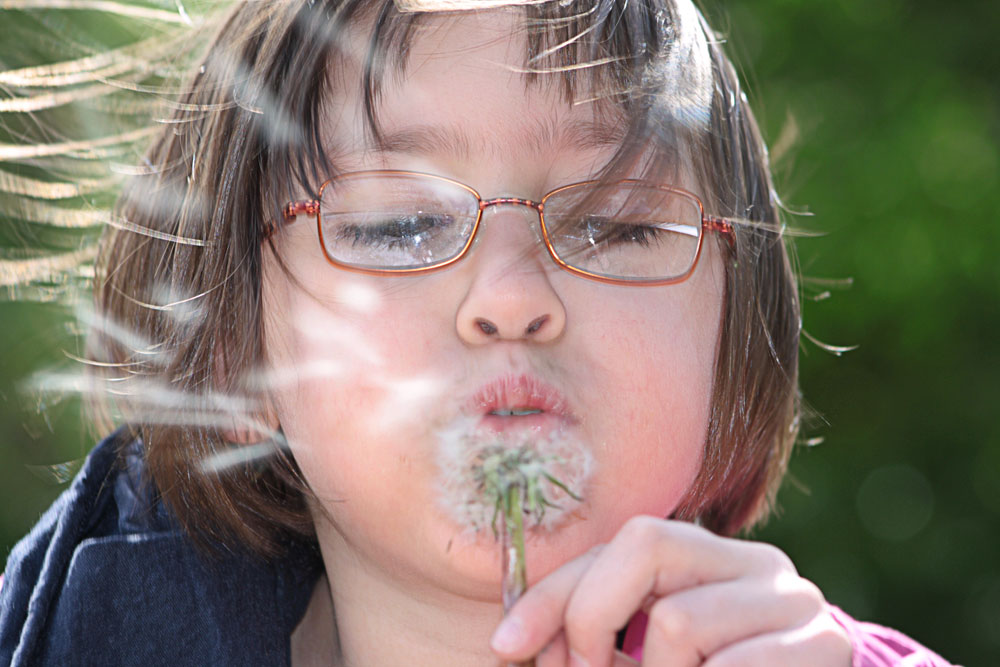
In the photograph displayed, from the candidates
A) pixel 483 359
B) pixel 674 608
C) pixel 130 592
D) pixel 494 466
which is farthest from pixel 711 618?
pixel 130 592

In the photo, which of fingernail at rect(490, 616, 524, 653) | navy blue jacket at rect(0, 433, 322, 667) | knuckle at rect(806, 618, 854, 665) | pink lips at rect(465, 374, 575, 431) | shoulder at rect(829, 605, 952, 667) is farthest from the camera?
shoulder at rect(829, 605, 952, 667)

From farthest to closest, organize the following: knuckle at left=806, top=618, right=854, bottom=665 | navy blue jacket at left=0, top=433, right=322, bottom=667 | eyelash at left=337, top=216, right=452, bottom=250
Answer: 1. navy blue jacket at left=0, top=433, right=322, bottom=667
2. eyelash at left=337, top=216, right=452, bottom=250
3. knuckle at left=806, top=618, right=854, bottom=665

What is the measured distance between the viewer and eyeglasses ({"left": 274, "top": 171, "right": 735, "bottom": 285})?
1.41m

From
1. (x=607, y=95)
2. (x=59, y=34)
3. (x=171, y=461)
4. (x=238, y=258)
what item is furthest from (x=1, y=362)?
(x=607, y=95)

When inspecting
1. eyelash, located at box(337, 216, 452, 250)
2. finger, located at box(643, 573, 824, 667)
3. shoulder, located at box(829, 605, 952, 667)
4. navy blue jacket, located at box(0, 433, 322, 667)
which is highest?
eyelash, located at box(337, 216, 452, 250)

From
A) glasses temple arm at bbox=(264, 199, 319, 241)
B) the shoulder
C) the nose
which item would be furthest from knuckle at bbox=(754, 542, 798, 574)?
glasses temple arm at bbox=(264, 199, 319, 241)

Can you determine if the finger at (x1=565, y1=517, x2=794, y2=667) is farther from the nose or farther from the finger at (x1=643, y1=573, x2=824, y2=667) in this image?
the nose

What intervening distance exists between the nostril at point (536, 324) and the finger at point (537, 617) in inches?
12.2

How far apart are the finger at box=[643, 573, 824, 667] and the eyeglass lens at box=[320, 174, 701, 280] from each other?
0.45 meters

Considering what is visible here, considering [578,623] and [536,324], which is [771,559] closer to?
[578,623]

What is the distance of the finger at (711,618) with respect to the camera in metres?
1.16

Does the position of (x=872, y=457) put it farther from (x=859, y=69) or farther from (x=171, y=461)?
(x=171, y=461)

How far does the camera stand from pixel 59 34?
208 centimetres

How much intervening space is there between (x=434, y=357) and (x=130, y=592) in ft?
2.33
